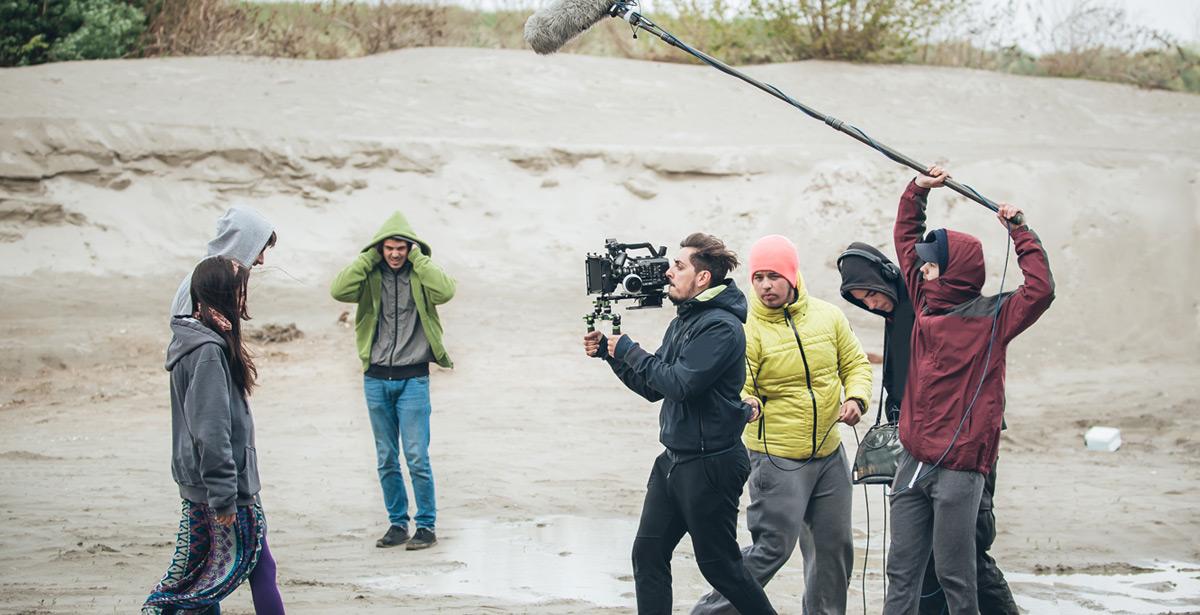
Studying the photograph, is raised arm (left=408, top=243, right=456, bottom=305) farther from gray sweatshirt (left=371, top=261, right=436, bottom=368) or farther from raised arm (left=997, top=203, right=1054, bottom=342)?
raised arm (left=997, top=203, right=1054, bottom=342)

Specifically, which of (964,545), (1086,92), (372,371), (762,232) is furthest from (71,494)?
(1086,92)

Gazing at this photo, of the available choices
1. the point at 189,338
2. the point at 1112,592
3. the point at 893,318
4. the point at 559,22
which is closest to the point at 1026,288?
the point at 893,318

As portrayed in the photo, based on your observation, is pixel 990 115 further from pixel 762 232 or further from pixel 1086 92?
pixel 762 232

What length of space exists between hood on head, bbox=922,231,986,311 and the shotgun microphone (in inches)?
71.6

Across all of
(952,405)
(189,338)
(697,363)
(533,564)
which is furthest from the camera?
(533,564)

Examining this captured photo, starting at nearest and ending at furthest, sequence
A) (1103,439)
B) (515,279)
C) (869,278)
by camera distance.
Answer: (869,278) → (1103,439) → (515,279)

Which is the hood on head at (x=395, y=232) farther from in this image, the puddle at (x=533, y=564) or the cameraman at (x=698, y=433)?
the cameraman at (x=698, y=433)

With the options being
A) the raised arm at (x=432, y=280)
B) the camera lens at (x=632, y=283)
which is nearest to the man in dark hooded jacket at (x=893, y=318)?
the camera lens at (x=632, y=283)

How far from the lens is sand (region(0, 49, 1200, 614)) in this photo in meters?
7.32

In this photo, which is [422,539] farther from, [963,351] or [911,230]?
[963,351]

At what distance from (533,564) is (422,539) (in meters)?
0.72

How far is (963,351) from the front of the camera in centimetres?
504

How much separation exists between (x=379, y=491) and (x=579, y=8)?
14.4 feet

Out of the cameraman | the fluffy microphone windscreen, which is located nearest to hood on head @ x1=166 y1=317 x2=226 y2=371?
the cameraman
